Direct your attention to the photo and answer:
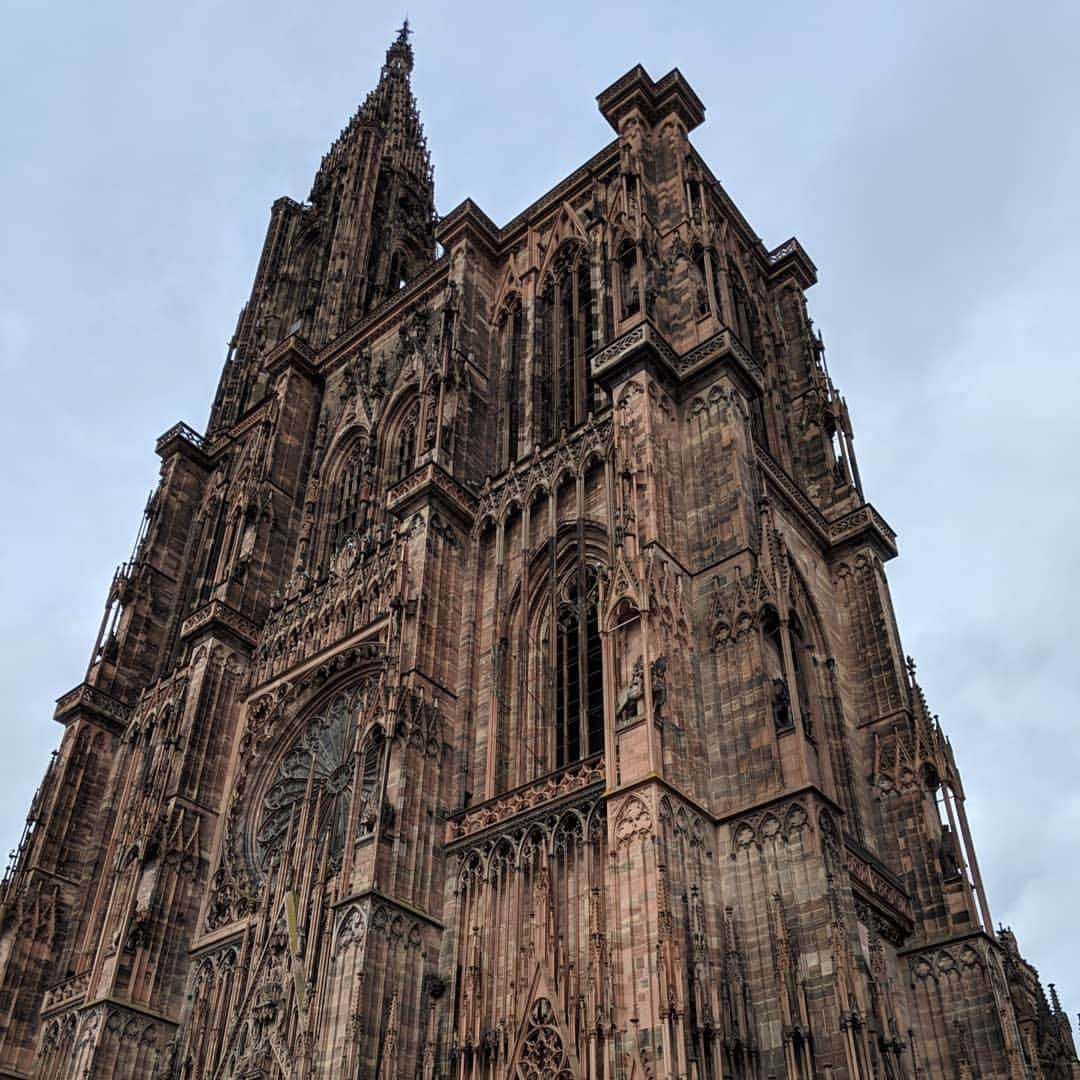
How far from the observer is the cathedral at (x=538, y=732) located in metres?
16.7

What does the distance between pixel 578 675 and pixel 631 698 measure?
394cm

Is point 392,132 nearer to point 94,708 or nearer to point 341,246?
point 341,246

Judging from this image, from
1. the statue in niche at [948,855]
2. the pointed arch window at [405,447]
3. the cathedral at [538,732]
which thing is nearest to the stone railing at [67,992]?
the cathedral at [538,732]

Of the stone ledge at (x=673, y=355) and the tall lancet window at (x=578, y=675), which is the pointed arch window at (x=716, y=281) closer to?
the stone ledge at (x=673, y=355)

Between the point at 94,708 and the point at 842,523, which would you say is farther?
the point at 94,708

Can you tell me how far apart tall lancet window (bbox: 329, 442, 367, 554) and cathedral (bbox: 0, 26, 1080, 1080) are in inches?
9.1

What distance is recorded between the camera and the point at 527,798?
19703 millimetres

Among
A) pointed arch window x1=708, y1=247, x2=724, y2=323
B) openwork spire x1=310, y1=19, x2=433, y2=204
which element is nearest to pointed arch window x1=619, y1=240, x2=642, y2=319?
pointed arch window x1=708, y1=247, x2=724, y2=323

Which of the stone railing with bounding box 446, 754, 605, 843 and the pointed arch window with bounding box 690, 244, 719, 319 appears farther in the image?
the pointed arch window with bounding box 690, 244, 719, 319

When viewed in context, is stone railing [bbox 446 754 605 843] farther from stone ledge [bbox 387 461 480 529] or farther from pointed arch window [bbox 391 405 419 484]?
pointed arch window [bbox 391 405 419 484]

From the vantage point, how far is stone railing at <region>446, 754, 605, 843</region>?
1894 cm

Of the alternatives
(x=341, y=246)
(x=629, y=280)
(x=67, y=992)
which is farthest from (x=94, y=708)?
(x=341, y=246)

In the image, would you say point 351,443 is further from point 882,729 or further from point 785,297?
point 882,729

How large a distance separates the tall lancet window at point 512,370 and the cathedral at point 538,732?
4.0 inches
